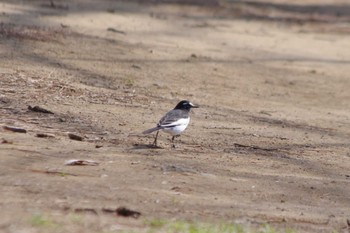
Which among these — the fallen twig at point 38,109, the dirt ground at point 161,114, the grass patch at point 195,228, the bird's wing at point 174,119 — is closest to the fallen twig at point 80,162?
the dirt ground at point 161,114

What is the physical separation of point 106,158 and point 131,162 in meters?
0.23

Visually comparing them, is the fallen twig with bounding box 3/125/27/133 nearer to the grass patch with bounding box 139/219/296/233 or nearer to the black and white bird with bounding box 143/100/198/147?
the black and white bird with bounding box 143/100/198/147

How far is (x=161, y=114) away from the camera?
43.8ft

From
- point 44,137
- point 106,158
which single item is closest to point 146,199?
point 106,158

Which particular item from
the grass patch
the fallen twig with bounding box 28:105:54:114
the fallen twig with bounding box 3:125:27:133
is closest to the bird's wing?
the fallen twig with bounding box 3:125:27:133

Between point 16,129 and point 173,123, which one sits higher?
point 173,123

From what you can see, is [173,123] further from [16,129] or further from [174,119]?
[16,129]

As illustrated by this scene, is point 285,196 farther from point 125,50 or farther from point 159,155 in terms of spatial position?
point 125,50

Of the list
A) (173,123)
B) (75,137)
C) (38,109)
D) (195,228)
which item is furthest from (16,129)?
(195,228)

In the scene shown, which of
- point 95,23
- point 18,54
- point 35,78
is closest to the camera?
point 35,78

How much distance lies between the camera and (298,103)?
16.8 metres

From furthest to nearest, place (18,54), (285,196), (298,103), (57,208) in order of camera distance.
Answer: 1. (298,103)
2. (18,54)
3. (285,196)
4. (57,208)

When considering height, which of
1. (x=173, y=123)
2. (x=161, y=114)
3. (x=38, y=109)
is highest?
(x=173, y=123)

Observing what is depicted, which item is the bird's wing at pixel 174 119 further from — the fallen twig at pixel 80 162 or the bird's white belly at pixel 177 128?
the fallen twig at pixel 80 162
